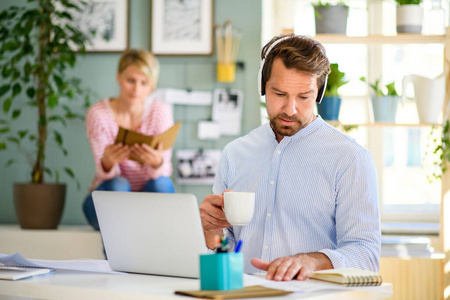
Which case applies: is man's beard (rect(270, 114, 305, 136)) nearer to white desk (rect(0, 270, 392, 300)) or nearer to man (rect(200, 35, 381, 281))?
man (rect(200, 35, 381, 281))

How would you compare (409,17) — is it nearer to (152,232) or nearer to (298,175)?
(298,175)

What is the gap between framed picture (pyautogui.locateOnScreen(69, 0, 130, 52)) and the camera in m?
3.74

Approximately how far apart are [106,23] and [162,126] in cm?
77

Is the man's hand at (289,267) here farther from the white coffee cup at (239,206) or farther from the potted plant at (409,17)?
the potted plant at (409,17)

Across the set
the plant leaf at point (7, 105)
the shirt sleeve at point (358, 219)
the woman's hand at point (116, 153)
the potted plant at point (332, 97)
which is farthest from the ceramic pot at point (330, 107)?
the plant leaf at point (7, 105)

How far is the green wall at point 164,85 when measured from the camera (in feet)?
12.0

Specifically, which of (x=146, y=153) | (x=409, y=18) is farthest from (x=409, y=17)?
(x=146, y=153)

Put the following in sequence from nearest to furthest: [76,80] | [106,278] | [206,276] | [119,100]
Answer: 1. [206,276]
2. [106,278]
3. [119,100]
4. [76,80]

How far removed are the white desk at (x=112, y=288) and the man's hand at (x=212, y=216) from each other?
10.9 inches

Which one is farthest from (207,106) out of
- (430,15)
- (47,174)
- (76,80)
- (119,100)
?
(430,15)

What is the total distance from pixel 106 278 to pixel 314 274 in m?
0.42

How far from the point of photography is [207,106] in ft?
12.1

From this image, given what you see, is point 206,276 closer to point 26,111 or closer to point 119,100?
point 119,100

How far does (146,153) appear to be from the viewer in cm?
311
